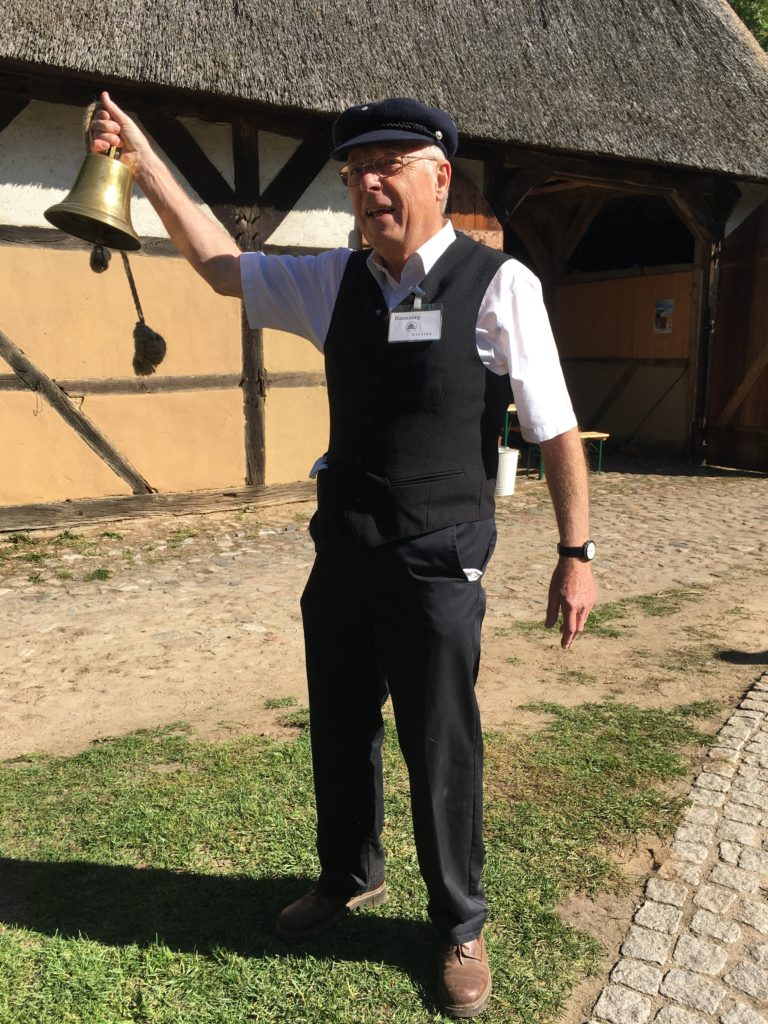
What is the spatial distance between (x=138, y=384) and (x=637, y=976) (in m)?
5.73

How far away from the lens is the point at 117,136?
220 cm

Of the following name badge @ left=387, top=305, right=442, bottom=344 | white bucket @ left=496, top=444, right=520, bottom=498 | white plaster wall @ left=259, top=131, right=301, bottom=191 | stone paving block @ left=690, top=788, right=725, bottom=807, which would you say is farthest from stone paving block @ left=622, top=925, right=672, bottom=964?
white plaster wall @ left=259, top=131, right=301, bottom=191

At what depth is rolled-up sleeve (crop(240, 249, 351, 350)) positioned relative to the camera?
7.36 feet

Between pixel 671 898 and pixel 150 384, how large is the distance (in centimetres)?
556

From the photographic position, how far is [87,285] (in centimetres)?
660

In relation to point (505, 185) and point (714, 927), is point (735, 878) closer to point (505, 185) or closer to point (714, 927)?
point (714, 927)

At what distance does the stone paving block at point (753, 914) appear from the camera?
Answer: 2.39 meters

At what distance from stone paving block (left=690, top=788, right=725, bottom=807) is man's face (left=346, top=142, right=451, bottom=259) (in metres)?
2.04

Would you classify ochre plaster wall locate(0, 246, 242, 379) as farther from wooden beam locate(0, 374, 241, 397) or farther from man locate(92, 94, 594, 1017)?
man locate(92, 94, 594, 1017)

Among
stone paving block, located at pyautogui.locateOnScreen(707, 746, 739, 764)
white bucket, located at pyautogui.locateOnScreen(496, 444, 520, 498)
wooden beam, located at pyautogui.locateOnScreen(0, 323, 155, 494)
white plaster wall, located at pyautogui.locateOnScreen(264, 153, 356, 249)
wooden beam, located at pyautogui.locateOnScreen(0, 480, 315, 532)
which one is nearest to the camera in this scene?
stone paving block, located at pyautogui.locateOnScreen(707, 746, 739, 764)

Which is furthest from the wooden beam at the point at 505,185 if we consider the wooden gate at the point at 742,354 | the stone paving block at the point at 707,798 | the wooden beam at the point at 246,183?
the stone paving block at the point at 707,798

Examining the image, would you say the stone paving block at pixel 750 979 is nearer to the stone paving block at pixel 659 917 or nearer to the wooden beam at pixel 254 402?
the stone paving block at pixel 659 917

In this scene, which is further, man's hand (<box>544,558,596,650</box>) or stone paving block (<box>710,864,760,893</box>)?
stone paving block (<box>710,864,760,893</box>)

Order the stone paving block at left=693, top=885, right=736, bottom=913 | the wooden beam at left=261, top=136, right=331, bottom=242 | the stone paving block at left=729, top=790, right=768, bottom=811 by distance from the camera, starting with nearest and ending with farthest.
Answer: the stone paving block at left=693, top=885, right=736, bottom=913
the stone paving block at left=729, top=790, right=768, bottom=811
the wooden beam at left=261, top=136, right=331, bottom=242
